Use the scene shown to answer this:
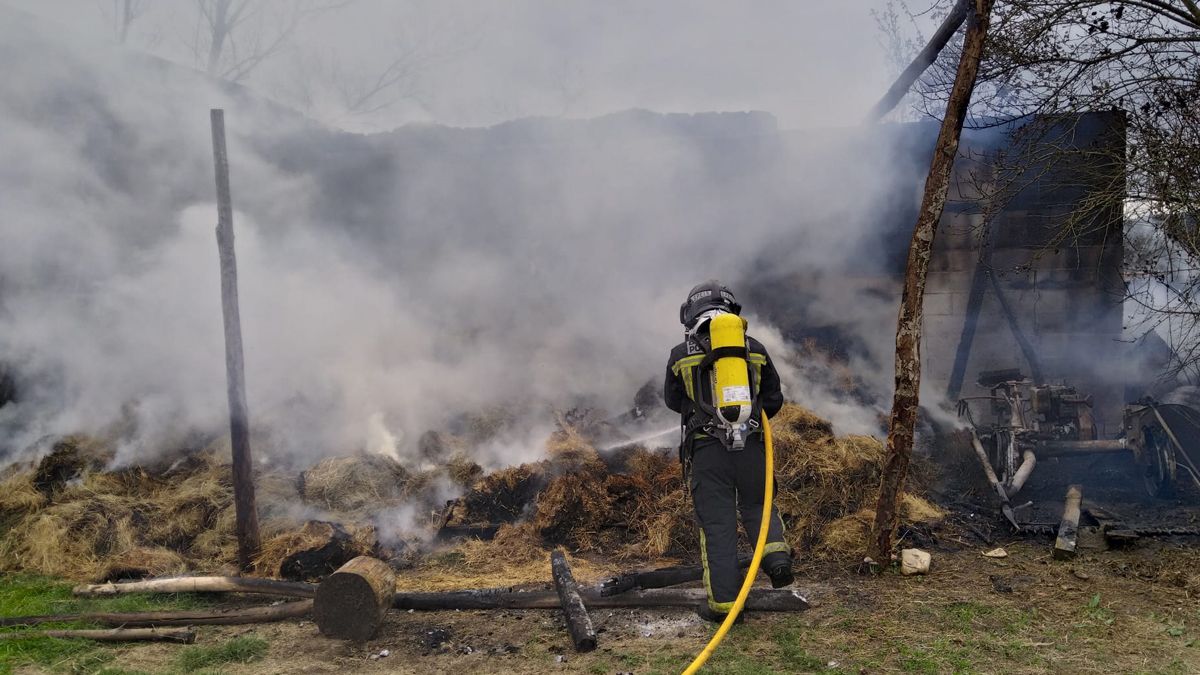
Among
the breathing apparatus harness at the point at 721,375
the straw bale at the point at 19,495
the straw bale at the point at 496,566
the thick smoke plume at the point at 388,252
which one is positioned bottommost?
the straw bale at the point at 496,566

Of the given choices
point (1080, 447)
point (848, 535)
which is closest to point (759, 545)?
point (848, 535)

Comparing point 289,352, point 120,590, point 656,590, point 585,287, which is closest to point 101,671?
point 120,590

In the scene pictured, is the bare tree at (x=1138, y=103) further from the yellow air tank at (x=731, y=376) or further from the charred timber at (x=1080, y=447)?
the yellow air tank at (x=731, y=376)

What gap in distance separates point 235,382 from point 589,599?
348cm

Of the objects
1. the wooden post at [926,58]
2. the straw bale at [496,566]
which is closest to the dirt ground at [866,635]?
the straw bale at [496,566]

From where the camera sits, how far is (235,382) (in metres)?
5.98

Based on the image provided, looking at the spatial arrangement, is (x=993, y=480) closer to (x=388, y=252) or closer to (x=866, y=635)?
(x=866, y=635)

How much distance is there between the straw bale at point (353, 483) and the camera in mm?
7102

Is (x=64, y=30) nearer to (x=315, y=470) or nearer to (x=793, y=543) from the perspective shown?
(x=315, y=470)

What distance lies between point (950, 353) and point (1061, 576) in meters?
4.93

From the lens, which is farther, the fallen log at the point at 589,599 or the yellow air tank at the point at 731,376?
the fallen log at the point at 589,599

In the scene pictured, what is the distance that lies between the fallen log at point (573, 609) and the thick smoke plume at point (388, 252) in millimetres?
2772

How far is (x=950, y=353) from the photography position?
31.7ft

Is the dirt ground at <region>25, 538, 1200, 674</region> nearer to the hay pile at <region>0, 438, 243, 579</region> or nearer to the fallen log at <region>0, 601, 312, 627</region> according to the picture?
the fallen log at <region>0, 601, 312, 627</region>
